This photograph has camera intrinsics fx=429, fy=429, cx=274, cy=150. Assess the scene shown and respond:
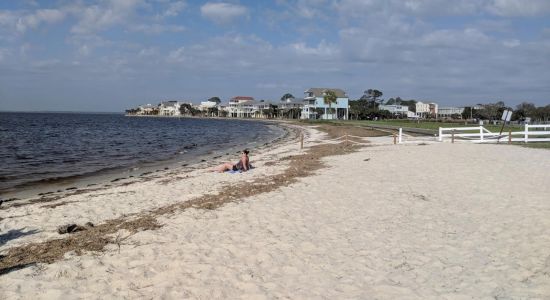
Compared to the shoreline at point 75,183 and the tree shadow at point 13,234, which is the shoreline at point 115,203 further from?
the shoreline at point 75,183

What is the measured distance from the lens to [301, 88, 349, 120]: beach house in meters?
124

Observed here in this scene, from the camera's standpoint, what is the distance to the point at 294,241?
765 centimetres

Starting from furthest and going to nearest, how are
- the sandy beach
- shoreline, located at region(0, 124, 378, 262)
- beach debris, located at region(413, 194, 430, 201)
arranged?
beach debris, located at region(413, 194, 430, 201)
shoreline, located at region(0, 124, 378, 262)
the sandy beach

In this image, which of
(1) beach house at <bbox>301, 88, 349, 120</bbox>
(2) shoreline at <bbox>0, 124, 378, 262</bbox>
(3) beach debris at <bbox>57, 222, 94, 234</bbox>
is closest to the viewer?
(3) beach debris at <bbox>57, 222, 94, 234</bbox>

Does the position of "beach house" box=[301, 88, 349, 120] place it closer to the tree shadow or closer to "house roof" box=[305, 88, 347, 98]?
"house roof" box=[305, 88, 347, 98]

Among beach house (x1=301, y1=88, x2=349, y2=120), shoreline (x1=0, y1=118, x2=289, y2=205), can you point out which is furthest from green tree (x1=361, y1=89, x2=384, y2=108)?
shoreline (x1=0, y1=118, x2=289, y2=205)

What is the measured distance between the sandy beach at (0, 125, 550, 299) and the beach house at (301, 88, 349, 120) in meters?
111

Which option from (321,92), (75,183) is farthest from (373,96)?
(75,183)

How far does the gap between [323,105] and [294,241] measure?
4665 inches

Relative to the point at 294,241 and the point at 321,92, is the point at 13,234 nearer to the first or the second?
the point at 294,241

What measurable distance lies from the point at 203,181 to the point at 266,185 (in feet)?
9.20

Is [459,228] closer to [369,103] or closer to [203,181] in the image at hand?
[203,181]

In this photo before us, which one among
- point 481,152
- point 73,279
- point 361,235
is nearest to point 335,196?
point 361,235

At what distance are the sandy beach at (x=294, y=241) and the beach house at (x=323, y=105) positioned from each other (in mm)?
111384
